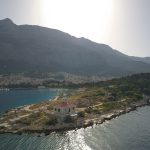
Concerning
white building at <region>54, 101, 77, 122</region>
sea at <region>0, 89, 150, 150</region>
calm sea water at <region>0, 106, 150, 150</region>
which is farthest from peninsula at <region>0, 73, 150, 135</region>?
calm sea water at <region>0, 106, 150, 150</region>

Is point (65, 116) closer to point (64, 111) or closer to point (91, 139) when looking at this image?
point (64, 111)

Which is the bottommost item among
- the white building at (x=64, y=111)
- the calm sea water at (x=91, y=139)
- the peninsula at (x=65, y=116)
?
the calm sea water at (x=91, y=139)

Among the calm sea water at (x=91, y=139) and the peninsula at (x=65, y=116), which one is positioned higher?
the peninsula at (x=65, y=116)

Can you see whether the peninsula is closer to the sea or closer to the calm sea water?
the sea

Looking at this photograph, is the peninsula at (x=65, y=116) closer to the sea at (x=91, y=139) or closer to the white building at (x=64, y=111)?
the white building at (x=64, y=111)

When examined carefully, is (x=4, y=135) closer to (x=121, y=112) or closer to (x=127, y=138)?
(x=127, y=138)

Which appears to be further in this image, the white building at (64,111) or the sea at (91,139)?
the white building at (64,111)

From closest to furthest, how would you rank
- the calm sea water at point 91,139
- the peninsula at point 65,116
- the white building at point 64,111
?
the calm sea water at point 91,139 < the peninsula at point 65,116 < the white building at point 64,111

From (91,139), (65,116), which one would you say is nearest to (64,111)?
(65,116)

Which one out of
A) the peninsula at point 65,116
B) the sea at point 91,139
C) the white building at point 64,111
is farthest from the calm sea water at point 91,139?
the white building at point 64,111
